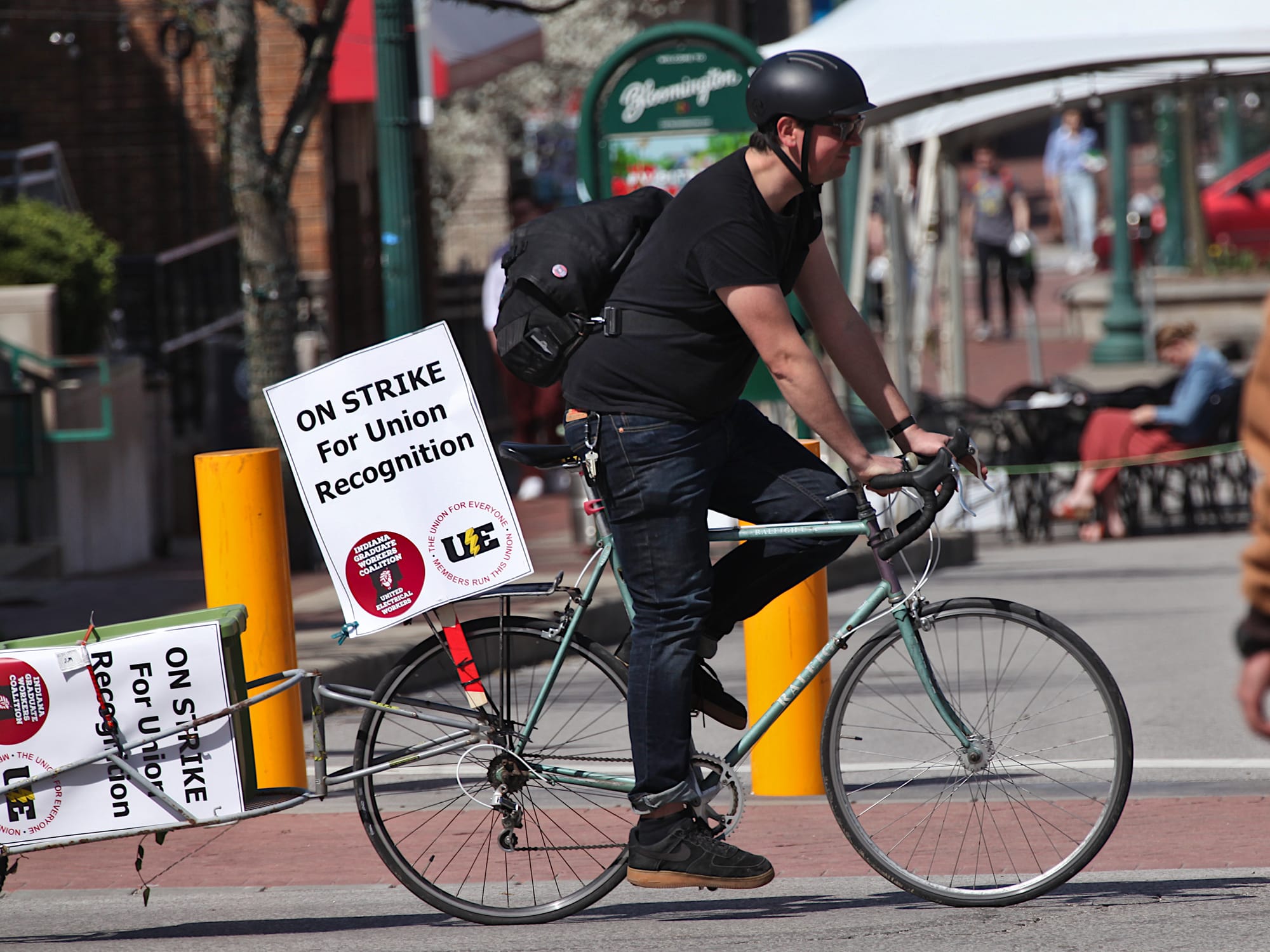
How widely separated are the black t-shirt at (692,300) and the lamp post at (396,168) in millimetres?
4270

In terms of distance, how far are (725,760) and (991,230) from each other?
17896 mm

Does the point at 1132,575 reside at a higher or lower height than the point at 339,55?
lower

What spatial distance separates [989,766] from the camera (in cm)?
442

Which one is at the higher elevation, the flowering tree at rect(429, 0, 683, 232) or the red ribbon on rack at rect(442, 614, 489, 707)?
the flowering tree at rect(429, 0, 683, 232)

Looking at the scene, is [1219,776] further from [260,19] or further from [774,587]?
[260,19]

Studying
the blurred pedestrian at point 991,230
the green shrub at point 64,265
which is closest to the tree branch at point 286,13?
the green shrub at point 64,265

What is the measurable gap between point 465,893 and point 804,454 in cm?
134

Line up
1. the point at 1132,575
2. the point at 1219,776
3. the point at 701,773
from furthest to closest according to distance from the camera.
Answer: the point at 1132,575
the point at 1219,776
the point at 701,773

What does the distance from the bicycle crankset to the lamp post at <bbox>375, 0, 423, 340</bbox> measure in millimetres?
4401

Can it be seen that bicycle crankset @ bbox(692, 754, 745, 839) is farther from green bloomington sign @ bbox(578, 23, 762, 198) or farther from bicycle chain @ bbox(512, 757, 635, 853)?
green bloomington sign @ bbox(578, 23, 762, 198)

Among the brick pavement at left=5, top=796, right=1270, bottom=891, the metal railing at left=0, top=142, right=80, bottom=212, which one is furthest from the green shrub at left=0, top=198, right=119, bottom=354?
the brick pavement at left=5, top=796, right=1270, bottom=891

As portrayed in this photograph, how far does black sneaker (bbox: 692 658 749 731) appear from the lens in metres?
4.46

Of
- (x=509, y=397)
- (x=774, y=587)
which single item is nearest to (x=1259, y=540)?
(x=774, y=587)

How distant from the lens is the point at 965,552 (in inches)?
435
